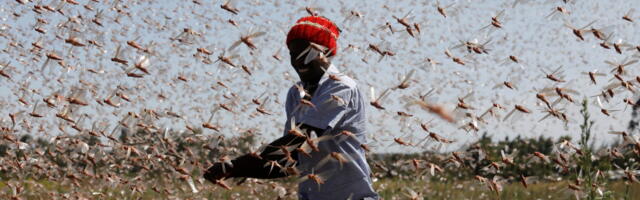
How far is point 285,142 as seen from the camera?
9.80ft

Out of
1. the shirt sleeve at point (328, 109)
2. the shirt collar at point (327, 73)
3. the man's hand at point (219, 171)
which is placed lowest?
the man's hand at point (219, 171)

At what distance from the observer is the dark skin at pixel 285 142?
9.90ft

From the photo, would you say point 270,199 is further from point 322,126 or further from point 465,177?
point 465,177

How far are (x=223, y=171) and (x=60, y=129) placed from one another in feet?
11.3

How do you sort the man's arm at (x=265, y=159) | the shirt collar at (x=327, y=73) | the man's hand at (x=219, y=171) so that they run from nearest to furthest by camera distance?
the man's arm at (x=265, y=159) → the man's hand at (x=219, y=171) → the shirt collar at (x=327, y=73)

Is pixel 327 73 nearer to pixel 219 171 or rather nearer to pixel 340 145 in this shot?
pixel 340 145

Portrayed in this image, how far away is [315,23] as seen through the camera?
3.34 meters

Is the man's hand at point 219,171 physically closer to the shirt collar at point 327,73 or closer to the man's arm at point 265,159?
the man's arm at point 265,159

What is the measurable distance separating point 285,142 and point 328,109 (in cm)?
25

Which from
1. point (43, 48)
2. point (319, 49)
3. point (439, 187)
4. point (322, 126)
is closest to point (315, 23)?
point (319, 49)

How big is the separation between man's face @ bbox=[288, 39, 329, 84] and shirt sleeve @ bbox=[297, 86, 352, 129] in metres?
0.13

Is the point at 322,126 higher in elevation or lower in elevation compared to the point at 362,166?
higher

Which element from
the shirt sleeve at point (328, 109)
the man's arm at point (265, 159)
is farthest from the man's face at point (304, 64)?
the man's arm at point (265, 159)

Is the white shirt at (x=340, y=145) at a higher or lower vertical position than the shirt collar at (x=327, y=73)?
lower
